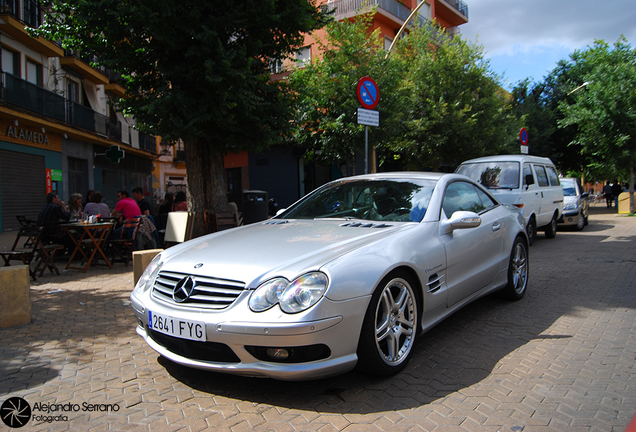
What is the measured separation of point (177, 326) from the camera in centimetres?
297

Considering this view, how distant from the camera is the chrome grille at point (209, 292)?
290 cm

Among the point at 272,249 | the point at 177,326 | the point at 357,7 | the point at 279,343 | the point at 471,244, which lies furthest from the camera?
the point at 357,7

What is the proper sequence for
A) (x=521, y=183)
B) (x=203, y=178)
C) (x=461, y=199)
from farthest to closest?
(x=521, y=183)
(x=203, y=178)
(x=461, y=199)

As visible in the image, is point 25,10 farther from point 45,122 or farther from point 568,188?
point 568,188

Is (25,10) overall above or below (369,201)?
above

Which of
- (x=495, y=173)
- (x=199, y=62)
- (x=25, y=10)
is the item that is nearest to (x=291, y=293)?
(x=199, y=62)

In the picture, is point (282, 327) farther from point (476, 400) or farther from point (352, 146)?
point (352, 146)

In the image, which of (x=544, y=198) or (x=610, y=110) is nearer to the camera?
(x=544, y=198)

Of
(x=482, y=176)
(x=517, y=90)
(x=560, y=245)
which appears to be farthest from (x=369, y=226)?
(x=517, y=90)

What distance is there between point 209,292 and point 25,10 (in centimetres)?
2024

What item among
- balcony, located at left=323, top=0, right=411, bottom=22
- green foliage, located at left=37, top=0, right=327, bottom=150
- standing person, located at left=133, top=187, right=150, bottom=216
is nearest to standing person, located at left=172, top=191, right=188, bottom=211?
standing person, located at left=133, top=187, right=150, bottom=216

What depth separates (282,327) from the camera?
2.70 meters

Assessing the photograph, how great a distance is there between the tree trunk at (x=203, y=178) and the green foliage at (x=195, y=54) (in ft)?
0.99

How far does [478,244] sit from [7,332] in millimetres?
4681
